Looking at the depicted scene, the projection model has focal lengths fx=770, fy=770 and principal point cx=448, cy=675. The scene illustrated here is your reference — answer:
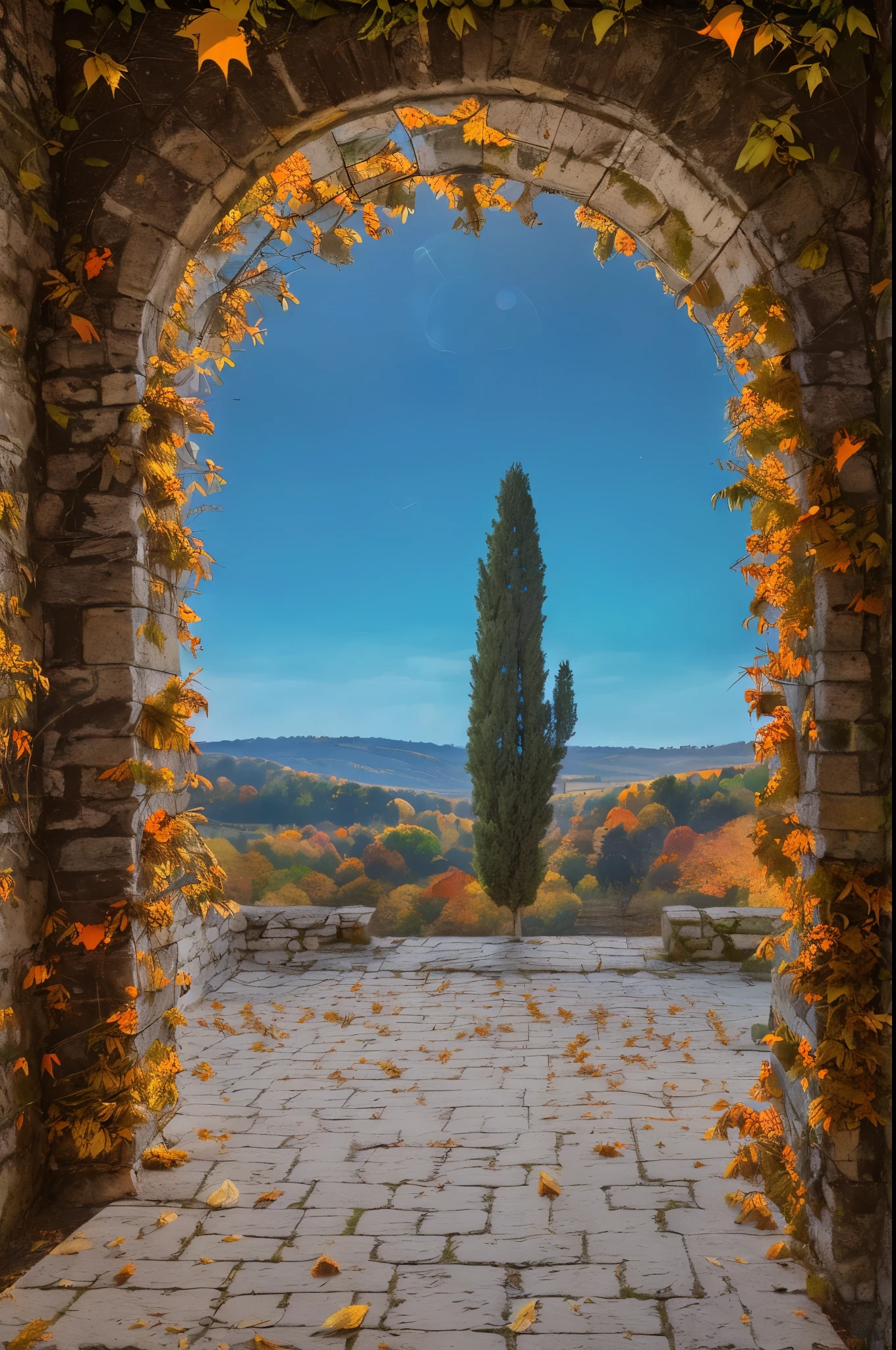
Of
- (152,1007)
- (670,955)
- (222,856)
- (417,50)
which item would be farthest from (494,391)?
(152,1007)

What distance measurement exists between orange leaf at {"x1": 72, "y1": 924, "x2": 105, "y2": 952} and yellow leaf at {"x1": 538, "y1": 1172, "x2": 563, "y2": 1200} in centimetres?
162

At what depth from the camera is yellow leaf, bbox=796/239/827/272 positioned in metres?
2.20

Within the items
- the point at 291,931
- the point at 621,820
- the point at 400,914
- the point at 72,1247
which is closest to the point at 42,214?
the point at 72,1247

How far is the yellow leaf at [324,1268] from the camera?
2057mm

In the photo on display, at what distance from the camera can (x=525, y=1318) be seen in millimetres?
1871

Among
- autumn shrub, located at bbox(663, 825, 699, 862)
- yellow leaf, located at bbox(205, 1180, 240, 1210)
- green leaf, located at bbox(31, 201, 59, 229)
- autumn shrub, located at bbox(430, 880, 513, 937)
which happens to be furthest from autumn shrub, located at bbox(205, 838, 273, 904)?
green leaf, located at bbox(31, 201, 59, 229)

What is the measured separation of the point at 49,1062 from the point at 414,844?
26.4 ft

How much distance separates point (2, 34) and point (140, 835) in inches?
96.5

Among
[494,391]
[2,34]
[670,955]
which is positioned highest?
[494,391]

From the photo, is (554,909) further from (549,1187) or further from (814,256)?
(814,256)

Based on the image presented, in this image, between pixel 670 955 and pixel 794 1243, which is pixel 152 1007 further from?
pixel 670 955

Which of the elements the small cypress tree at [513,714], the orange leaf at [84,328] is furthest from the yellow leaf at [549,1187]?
the small cypress tree at [513,714]

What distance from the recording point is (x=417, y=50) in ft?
7.86

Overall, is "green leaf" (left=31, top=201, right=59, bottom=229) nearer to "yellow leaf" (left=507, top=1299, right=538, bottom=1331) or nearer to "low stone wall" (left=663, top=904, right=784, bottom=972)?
"yellow leaf" (left=507, top=1299, right=538, bottom=1331)
